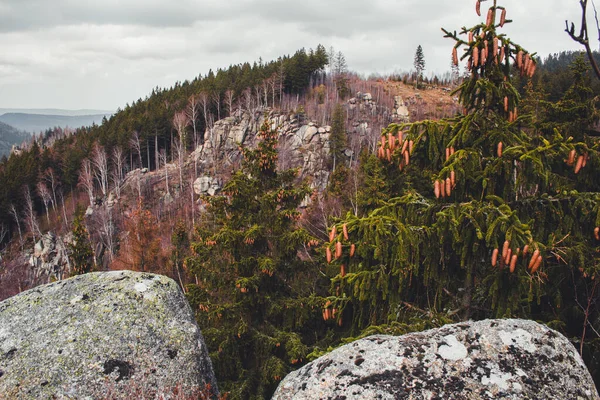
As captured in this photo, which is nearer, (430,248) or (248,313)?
(430,248)

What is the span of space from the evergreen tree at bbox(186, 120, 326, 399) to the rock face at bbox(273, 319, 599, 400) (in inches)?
237

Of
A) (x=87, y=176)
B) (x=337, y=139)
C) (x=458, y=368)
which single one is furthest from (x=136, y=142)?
(x=458, y=368)

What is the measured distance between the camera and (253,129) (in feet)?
240

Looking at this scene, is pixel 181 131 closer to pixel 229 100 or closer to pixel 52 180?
pixel 229 100

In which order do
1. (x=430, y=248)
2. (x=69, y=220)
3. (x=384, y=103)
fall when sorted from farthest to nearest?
(x=384, y=103)
(x=69, y=220)
(x=430, y=248)

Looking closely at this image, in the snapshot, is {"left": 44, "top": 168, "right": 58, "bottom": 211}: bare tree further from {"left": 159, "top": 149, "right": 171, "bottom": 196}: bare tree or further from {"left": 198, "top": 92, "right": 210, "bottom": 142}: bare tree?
{"left": 198, "top": 92, "right": 210, "bottom": 142}: bare tree

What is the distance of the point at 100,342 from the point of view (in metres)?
5.91

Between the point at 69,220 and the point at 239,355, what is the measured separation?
211 feet

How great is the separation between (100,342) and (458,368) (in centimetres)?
567

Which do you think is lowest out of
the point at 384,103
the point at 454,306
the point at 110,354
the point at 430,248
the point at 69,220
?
the point at 69,220

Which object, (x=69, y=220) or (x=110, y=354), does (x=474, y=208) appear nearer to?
(x=110, y=354)

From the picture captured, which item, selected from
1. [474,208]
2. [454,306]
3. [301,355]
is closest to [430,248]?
[474,208]

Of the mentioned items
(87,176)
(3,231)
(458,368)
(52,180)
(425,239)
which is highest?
(425,239)

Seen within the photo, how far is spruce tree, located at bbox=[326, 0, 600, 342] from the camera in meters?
3.72
